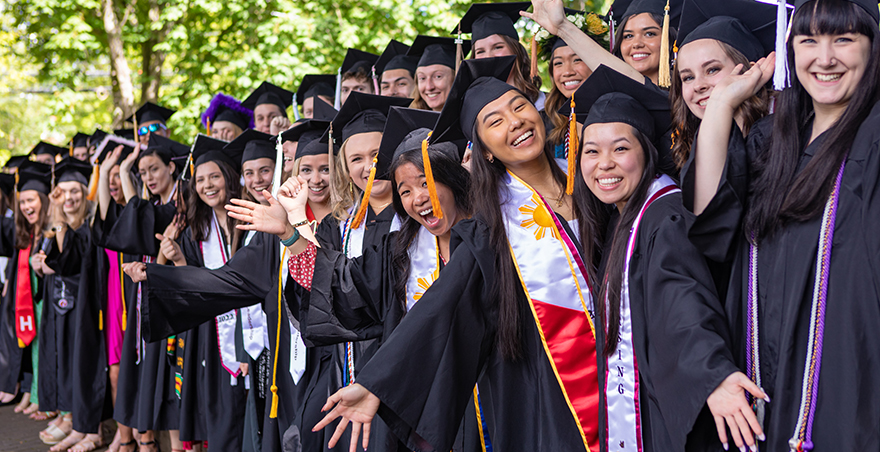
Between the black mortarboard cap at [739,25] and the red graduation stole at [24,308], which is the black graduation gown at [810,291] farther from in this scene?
the red graduation stole at [24,308]

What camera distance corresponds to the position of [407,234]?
326 cm

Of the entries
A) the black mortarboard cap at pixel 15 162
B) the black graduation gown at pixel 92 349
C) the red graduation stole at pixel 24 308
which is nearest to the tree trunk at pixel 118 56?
the black mortarboard cap at pixel 15 162

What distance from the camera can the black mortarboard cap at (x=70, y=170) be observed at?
22.1 feet

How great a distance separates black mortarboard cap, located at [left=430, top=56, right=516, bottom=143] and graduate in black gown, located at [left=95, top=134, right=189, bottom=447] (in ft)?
10.6

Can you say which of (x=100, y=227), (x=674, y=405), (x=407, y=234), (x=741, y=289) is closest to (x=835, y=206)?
(x=741, y=289)

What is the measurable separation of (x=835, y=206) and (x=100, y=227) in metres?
6.20

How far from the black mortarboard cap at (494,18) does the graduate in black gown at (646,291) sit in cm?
214

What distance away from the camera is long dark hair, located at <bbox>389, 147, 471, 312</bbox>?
3.06m

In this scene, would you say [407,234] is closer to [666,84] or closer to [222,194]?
[666,84]

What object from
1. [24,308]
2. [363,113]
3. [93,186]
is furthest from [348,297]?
[24,308]

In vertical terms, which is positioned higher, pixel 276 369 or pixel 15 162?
pixel 15 162

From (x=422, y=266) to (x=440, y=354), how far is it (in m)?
0.74

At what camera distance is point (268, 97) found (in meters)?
6.69

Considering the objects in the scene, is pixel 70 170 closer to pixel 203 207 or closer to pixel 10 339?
pixel 203 207
